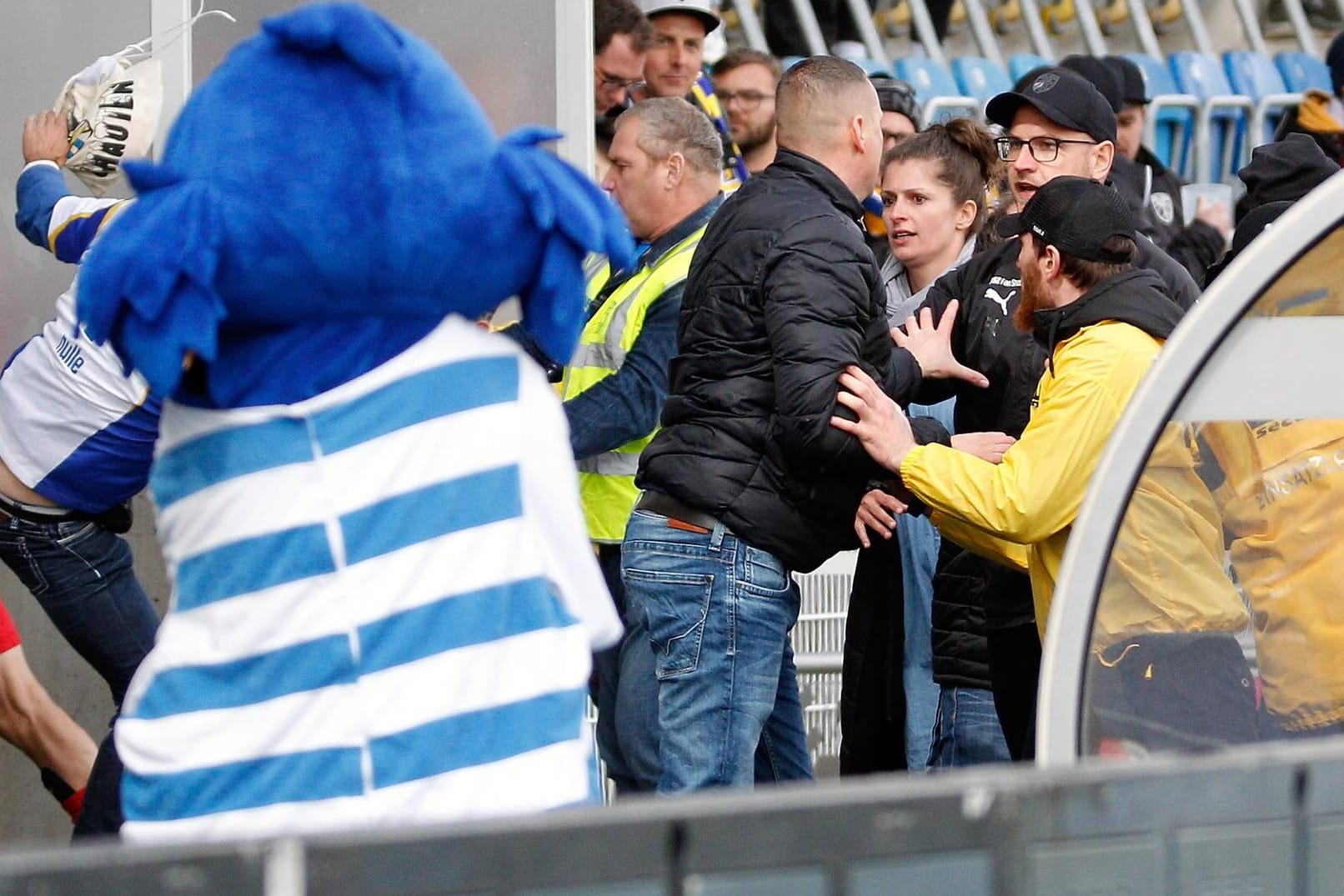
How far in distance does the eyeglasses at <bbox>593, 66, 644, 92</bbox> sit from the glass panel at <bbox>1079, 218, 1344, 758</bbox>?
3.77 m

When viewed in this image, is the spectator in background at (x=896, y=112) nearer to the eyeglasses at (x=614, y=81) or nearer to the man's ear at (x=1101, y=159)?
the eyeglasses at (x=614, y=81)

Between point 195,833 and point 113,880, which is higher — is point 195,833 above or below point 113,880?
below

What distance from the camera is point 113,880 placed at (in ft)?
4.38

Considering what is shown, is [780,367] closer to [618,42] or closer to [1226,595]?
[1226,595]

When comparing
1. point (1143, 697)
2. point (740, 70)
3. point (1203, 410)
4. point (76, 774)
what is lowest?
point (76, 774)

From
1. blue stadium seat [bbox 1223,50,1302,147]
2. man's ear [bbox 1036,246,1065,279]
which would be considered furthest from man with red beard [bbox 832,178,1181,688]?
blue stadium seat [bbox 1223,50,1302,147]

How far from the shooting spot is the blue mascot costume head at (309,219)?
190cm

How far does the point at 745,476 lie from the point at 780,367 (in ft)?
0.80

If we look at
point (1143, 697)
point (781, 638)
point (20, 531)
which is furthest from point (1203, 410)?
point (20, 531)

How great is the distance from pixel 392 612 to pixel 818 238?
1.89 m

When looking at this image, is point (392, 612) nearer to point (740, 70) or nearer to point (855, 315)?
point (855, 315)

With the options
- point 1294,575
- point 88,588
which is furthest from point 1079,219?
point 88,588

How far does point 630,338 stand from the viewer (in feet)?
14.4

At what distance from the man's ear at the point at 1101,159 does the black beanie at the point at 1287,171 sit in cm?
44
